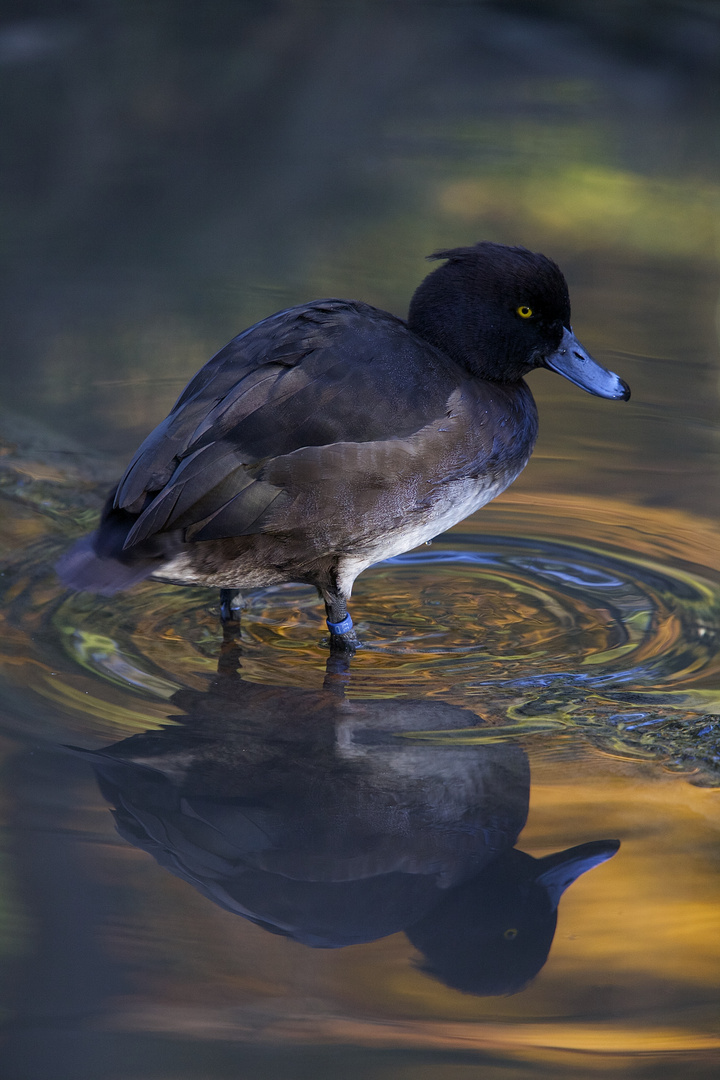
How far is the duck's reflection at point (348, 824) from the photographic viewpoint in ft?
8.66

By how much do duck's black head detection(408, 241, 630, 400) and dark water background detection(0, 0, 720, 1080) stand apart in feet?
2.52

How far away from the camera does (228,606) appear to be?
394 cm

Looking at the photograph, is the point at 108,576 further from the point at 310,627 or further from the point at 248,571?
the point at 310,627

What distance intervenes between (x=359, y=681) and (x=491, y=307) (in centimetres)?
121

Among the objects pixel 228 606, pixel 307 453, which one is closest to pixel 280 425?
pixel 307 453

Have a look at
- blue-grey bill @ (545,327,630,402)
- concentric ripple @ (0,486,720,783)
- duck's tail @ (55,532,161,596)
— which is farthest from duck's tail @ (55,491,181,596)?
blue-grey bill @ (545,327,630,402)

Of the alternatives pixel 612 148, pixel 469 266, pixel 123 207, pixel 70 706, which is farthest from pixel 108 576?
pixel 612 148

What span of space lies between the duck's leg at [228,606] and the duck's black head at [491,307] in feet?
3.28

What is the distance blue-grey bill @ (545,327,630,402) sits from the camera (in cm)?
404

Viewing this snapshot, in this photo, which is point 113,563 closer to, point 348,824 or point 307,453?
point 307,453

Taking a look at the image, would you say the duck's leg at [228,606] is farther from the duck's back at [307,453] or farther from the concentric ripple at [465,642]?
the duck's back at [307,453]

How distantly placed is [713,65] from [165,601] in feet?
21.4

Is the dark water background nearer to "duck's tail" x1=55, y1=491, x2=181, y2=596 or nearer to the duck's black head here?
"duck's tail" x1=55, y1=491, x2=181, y2=596

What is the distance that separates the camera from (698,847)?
2.89m
